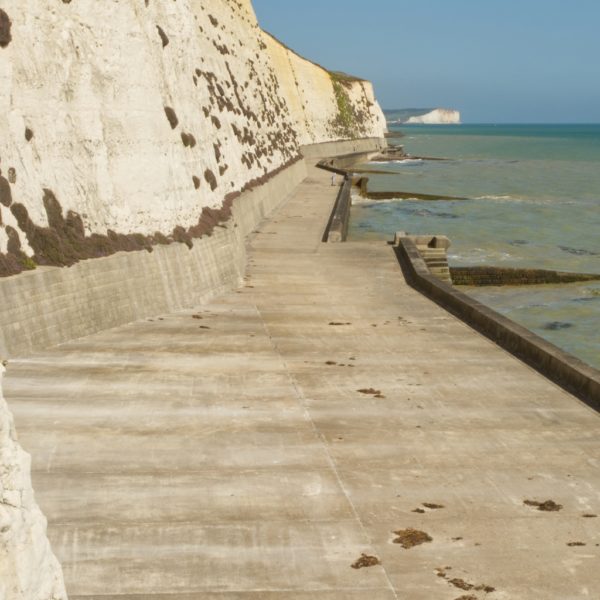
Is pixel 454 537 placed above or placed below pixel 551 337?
above

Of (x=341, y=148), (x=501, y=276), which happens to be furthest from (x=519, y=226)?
(x=341, y=148)

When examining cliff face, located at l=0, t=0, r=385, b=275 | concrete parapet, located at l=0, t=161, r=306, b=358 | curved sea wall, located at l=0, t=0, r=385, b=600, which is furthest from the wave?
concrete parapet, located at l=0, t=161, r=306, b=358

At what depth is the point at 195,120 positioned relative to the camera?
26.6 meters

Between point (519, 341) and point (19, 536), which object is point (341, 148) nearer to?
point (519, 341)

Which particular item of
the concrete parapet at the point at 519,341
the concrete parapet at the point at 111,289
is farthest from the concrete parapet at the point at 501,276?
the concrete parapet at the point at 111,289

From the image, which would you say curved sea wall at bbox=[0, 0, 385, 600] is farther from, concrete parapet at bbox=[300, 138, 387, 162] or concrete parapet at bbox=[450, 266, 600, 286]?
concrete parapet at bbox=[300, 138, 387, 162]

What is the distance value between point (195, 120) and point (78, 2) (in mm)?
6794

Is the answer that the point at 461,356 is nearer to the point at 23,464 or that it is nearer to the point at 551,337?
the point at 551,337

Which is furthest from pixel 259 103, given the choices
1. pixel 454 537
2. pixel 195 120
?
pixel 454 537

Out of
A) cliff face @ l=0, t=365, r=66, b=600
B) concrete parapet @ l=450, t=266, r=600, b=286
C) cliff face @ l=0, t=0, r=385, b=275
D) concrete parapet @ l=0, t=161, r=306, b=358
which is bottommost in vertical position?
concrete parapet @ l=450, t=266, r=600, b=286

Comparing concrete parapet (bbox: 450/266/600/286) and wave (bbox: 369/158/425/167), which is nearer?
concrete parapet (bbox: 450/266/600/286)

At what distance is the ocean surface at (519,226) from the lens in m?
30.6

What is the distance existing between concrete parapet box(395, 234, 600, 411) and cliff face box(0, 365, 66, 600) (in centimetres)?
1152

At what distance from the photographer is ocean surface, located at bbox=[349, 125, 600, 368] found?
30.6m
